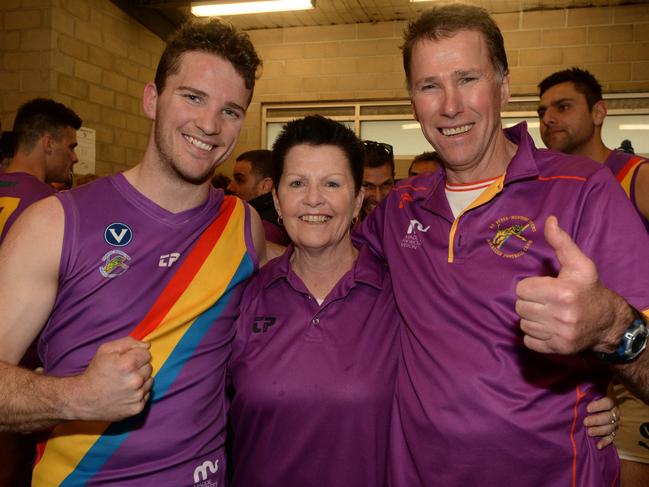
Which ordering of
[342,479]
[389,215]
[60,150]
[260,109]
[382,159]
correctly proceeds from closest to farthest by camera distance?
[342,479] < [389,215] < [382,159] < [60,150] < [260,109]

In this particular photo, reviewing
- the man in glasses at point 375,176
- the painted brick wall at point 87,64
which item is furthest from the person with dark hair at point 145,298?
the painted brick wall at point 87,64

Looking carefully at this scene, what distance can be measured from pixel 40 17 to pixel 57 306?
5.82 meters

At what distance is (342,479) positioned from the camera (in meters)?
1.85

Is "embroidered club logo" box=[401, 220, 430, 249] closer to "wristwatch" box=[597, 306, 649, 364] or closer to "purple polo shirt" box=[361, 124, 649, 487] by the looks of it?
"purple polo shirt" box=[361, 124, 649, 487]

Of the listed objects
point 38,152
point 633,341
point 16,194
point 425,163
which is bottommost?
point 633,341

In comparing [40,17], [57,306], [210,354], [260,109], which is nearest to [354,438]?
[210,354]

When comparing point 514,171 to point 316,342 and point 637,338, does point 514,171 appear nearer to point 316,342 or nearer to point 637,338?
point 637,338

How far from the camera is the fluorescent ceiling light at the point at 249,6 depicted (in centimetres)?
715

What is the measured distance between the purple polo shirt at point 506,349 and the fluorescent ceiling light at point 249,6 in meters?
6.01

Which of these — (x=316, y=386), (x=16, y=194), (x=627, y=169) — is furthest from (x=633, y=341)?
(x=16, y=194)

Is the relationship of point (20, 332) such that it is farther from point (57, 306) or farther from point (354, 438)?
point (354, 438)

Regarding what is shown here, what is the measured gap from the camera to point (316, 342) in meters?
1.94

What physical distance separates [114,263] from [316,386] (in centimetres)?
75

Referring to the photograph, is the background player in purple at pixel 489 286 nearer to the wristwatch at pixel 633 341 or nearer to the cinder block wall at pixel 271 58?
the wristwatch at pixel 633 341
